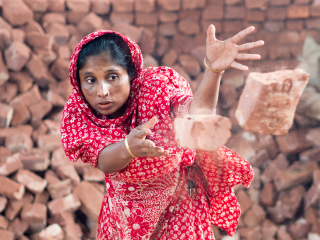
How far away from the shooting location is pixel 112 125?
966 millimetres

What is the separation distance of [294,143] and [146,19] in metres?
1.49

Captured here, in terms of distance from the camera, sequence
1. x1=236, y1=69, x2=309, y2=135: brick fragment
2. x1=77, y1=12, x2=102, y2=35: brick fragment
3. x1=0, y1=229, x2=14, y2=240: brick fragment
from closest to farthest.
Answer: x1=236, y1=69, x2=309, y2=135: brick fragment → x1=0, y1=229, x2=14, y2=240: brick fragment → x1=77, y1=12, x2=102, y2=35: brick fragment

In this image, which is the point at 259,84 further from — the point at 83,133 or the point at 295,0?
the point at 295,0

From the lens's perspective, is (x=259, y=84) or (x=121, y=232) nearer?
(x=259, y=84)

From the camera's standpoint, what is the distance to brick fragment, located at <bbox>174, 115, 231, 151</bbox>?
63 centimetres

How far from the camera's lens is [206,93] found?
770 mm

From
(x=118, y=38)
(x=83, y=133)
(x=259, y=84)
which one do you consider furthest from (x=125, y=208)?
(x=259, y=84)

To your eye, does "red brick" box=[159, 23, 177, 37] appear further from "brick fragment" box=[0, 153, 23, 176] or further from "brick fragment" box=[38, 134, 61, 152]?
"brick fragment" box=[0, 153, 23, 176]

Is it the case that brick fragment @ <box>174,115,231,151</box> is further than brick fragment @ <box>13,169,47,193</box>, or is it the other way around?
brick fragment @ <box>13,169,47,193</box>

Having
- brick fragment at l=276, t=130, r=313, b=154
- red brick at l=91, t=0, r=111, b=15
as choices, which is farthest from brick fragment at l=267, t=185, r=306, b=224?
red brick at l=91, t=0, r=111, b=15

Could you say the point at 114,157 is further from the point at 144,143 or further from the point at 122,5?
the point at 122,5

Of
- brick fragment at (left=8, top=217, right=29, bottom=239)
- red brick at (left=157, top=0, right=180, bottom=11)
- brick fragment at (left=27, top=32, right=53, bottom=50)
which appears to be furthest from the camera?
red brick at (left=157, top=0, right=180, bottom=11)

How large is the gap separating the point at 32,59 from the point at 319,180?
7.15 ft

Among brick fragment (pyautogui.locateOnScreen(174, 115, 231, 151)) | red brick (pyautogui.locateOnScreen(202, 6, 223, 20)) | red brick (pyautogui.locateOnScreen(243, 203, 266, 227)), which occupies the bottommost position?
red brick (pyautogui.locateOnScreen(243, 203, 266, 227))
